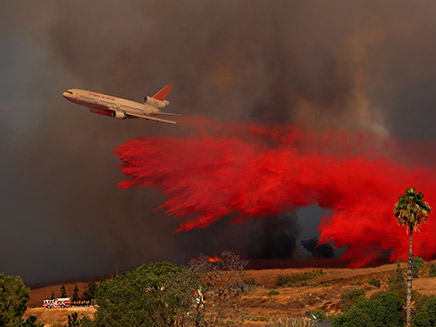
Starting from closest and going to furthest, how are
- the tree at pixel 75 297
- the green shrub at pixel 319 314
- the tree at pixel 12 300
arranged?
the tree at pixel 12 300, the green shrub at pixel 319 314, the tree at pixel 75 297

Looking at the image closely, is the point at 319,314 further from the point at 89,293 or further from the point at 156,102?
the point at 89,293

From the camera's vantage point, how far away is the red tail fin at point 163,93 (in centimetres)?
10825

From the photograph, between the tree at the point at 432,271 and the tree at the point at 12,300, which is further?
the tree at the point at 432,271

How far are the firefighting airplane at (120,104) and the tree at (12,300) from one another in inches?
1518

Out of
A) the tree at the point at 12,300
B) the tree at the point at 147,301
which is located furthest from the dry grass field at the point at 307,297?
the tree at the point at 12,300

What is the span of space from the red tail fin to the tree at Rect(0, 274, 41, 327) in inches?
Result: 2035

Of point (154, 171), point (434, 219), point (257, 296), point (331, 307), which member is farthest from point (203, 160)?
point (434, 219)

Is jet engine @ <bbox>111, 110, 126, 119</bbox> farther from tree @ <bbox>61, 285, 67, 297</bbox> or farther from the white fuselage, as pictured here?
tree @ <bbox>61, 285, 67, 297</bbox>

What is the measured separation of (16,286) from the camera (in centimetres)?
6134

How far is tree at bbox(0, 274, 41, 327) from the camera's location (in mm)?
60062

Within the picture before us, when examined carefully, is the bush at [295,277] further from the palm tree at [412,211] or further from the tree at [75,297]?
the palm tree at [412,211]

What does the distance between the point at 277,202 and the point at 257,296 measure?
53.3ft

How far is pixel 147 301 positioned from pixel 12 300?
1263 cm

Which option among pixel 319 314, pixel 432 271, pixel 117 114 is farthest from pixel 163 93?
pixel 432 271
